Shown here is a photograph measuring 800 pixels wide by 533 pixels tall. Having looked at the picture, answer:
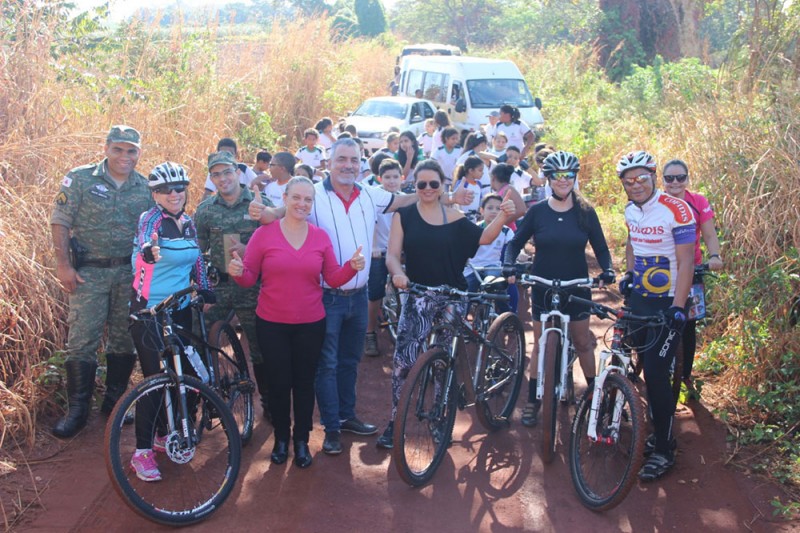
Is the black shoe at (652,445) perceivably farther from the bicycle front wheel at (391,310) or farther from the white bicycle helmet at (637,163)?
the bicycle front wheel at (391,310)

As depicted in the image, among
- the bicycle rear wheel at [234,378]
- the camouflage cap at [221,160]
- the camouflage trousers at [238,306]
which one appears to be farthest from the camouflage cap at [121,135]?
the bicycle rear wheel at [234,378]

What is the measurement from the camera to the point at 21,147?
7.13 metres

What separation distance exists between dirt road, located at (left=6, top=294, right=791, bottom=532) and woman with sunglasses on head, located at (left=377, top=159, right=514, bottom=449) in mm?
588

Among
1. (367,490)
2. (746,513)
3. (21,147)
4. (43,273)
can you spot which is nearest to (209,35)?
(21,147)

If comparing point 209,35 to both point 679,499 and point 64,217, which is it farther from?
point 679,499

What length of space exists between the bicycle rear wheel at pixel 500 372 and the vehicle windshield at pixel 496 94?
13.1 m

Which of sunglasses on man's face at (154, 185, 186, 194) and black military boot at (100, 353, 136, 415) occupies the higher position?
sunglasses on man's face at (154, 185, 186, 194)

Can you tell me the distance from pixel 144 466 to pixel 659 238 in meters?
3.50

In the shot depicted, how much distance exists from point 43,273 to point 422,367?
3162 millimetres

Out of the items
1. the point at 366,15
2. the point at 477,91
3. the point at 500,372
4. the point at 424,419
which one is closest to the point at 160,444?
the point at 424,419

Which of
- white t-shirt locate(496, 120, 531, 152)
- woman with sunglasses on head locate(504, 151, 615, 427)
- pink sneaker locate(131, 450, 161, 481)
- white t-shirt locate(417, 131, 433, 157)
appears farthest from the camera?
white t-shirt locate(417, 131, 433, 157)

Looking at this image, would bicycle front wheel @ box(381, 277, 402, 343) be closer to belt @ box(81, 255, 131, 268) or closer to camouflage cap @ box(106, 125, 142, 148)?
belt @ box(81, 255, 131, 268)

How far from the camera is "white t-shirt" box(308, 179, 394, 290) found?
550 cm

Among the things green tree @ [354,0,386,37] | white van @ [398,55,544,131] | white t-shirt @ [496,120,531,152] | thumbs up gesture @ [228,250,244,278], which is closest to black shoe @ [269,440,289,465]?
thumbs up gesture @ [228,250,244,278]
